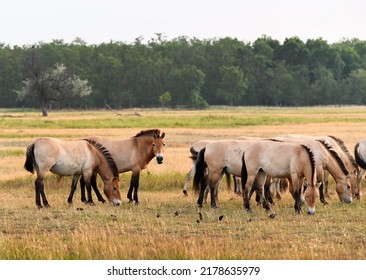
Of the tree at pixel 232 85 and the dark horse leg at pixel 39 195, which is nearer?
the dark horse leg at pixel 39 195

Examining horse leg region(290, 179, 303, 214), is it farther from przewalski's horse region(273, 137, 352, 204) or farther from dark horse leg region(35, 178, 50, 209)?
dark horse leg region(35, 178, 50, 209)

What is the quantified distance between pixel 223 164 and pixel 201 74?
104 meters

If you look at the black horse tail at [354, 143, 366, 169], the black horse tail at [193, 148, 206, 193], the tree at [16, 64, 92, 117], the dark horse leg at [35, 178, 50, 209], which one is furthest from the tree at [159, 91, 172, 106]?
the dark horse leg at [35, 178, 50, 209]

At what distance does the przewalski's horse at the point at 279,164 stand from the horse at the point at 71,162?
3096mm

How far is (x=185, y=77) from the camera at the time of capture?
119500mm

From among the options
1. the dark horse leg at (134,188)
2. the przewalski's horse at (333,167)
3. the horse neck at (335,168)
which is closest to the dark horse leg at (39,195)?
the dark horse leg at (134,188)

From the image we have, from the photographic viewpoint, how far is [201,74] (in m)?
119

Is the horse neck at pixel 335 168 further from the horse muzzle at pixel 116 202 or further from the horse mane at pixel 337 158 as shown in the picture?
the horse muzzle at pixel 116 202

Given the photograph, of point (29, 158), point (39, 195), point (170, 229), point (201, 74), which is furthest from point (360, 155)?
point (201, 74)

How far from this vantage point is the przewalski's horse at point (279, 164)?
14906mm

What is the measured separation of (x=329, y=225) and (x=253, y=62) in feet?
398

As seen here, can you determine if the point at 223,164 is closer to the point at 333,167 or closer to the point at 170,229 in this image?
the point at 333,167

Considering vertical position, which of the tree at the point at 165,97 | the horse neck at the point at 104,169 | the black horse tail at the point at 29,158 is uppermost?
the black horse tail at the point at 29,158

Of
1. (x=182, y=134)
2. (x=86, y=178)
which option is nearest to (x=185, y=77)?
(x=182, y=134)
